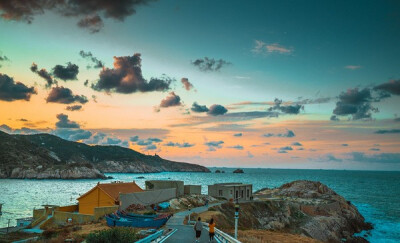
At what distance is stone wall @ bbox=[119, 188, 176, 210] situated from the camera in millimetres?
39250

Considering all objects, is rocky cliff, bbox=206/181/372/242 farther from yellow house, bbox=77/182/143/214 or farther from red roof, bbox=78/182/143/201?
yellow house, bbox=77/182/143/214

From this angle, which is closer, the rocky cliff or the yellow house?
the yellow house

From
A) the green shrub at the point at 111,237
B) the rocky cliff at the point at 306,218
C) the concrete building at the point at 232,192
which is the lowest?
the rocky cliff at the point at 306,218

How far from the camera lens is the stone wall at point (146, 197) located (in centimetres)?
3925

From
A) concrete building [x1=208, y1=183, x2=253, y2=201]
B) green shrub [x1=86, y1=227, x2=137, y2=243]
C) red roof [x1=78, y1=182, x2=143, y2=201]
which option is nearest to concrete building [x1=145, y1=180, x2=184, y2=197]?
concrete building [x1=208, y1=183, x2=253, y2=201]

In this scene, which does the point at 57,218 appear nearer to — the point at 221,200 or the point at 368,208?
the point at 221,200

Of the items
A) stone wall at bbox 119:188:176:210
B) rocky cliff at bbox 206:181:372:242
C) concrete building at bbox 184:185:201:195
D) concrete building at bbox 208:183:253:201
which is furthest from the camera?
concrete building at bbox 208:183:253:201

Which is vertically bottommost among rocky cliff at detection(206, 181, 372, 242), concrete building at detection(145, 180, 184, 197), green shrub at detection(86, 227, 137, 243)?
rocky cliff at detection(206, 181, 372, 242)

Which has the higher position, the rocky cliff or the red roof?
the red roof

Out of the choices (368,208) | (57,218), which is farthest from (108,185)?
(368,208)

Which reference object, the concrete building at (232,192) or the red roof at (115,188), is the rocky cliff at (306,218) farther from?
the red roof at (115,188)

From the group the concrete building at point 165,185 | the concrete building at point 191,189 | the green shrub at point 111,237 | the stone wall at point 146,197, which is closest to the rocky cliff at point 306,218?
the stone wall at point 146,197

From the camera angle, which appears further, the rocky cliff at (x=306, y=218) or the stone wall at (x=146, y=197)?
the rocky cliff at (x=306, y=218)

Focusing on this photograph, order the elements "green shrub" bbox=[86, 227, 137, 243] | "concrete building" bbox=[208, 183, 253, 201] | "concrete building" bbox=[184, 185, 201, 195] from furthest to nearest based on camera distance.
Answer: "concrete building" bbox=[208, 183, 253, 201] → "concrete building" bbox=[184, 185, 201, 195] → "green shrub" bbox=[86, 227, 137, 243]
